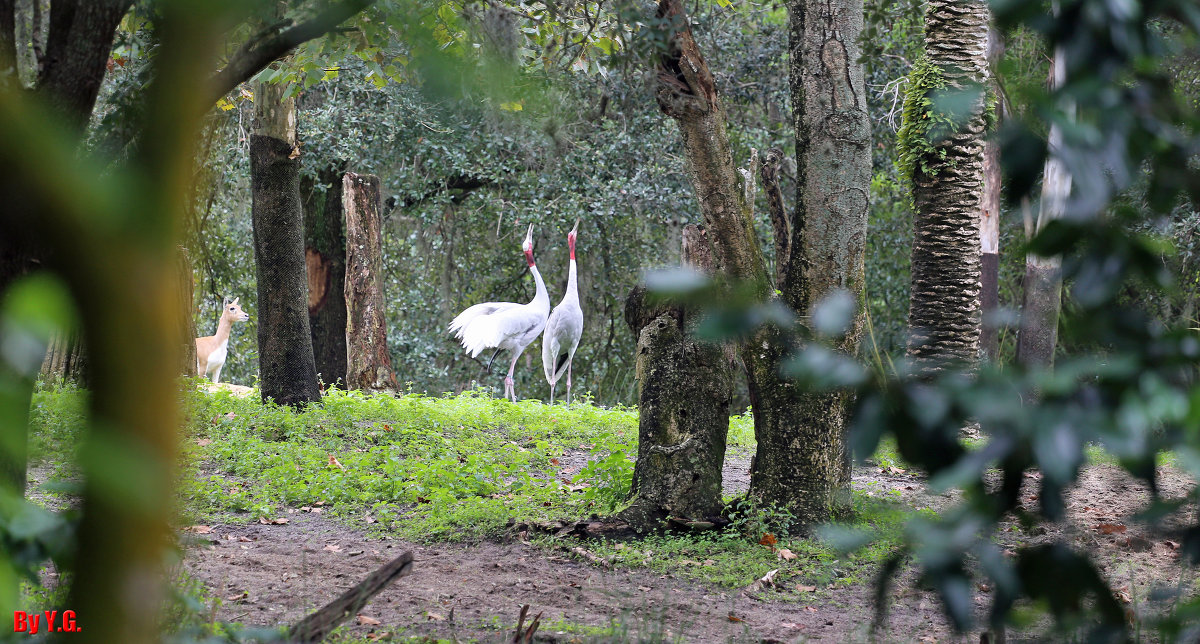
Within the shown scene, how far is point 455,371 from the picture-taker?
1738 centimetres

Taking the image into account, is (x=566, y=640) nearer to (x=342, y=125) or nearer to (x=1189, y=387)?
(x=1189, y=387)

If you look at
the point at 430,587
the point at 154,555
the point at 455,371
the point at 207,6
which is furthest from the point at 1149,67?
the point at 455,371

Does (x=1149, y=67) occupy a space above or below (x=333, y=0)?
below

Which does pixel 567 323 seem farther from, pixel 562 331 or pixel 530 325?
pixel 530 325

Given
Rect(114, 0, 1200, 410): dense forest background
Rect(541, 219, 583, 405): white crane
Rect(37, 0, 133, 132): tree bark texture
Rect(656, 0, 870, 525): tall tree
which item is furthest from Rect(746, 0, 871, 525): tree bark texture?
Rect(541, 219, 583, 405): white crane

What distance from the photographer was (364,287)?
10453 millimetres

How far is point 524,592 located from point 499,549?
0.77 meters

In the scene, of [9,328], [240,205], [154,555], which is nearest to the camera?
[9,328]

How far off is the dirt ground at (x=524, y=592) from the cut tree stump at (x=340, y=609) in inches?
24.3

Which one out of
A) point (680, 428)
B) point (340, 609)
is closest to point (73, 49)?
point (340, 609)

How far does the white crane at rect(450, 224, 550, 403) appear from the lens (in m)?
12.0

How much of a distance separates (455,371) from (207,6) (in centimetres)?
1678

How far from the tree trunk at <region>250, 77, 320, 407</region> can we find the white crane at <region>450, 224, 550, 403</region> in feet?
12.8

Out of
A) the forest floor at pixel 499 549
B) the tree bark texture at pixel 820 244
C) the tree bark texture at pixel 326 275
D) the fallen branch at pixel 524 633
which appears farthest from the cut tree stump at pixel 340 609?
the tree bark texture at pixel 326 275
